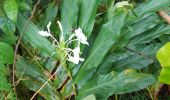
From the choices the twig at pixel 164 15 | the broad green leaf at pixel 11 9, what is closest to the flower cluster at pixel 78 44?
the broad green leaf at pixel 11 9

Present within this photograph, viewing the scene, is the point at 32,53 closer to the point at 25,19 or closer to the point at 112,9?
the point at 25,19


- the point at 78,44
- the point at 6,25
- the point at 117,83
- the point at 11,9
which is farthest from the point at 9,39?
the point at 117,83

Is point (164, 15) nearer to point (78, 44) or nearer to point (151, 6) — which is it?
point (151, 6)

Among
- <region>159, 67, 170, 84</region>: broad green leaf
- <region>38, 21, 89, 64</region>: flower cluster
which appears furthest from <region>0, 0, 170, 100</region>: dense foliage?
<region>159, 67, 170, 84</region>: broad green leaf

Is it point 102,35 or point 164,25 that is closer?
point 102,35

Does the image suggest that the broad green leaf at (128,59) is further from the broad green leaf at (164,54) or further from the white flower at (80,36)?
the broad green leaf at (164,54)

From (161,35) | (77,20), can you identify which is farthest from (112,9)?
(161,35)

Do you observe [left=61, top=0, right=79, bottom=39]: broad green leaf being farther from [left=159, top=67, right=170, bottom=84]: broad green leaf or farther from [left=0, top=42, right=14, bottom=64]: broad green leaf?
→ [left=159, top=67, right=170, bottom=84]: broad green leaf

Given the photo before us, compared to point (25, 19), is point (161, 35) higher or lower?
lower
